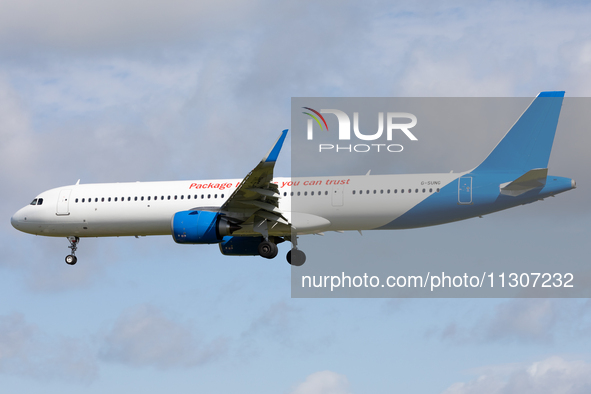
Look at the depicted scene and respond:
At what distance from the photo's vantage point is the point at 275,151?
26.9 m

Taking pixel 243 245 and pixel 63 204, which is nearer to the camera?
pixel 63 204

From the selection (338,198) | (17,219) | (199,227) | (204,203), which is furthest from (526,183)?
(17,219)

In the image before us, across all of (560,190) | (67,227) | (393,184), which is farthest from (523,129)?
(67,227)

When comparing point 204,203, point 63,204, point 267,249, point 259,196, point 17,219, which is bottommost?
point 267,249

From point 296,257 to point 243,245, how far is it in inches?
101

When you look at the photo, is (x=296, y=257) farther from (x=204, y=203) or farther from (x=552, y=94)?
(x=552, y=94)

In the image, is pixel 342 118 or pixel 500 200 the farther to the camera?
pixel 342 118

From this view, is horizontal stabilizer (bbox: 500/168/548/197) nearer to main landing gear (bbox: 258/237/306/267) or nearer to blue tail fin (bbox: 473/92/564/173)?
blue tail fin (bbox: 473/92/564/173)

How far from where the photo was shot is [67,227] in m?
33.0

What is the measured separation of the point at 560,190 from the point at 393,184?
20.0 ft

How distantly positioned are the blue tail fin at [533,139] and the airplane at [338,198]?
4cm

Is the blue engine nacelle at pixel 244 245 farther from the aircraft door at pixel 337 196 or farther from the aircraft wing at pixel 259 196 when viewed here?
the aircraft door at pixel 337 196

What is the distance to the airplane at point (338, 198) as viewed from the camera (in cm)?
2845

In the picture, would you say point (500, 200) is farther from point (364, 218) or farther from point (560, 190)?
point (364, 218)
